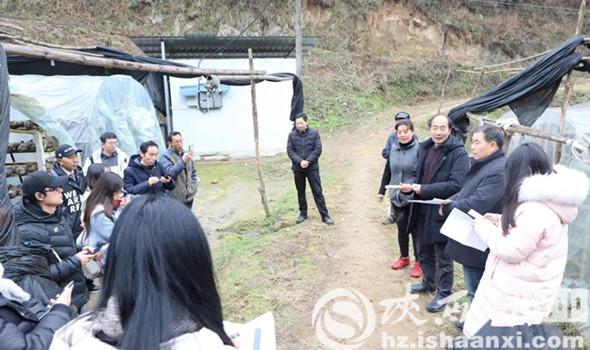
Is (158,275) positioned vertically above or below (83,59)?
below

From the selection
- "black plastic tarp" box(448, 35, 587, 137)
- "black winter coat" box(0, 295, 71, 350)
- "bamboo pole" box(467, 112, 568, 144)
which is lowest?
"black winter coat" box(0, 295, 71, 350)

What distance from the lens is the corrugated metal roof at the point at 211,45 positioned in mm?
10969

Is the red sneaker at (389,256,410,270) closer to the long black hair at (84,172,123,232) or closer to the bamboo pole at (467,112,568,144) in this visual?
the bamboo pole at (467,112,568,144)

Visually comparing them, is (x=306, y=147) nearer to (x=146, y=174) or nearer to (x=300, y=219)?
(x=300, y=219)

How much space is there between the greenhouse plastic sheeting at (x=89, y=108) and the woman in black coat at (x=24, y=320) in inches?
182

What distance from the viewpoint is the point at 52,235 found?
2.68 meters

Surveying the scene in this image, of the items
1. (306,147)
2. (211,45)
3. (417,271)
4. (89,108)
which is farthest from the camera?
(211,45)

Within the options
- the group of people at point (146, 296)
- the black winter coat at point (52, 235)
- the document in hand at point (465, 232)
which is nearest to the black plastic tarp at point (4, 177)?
the black winter coat at point (52, 235)

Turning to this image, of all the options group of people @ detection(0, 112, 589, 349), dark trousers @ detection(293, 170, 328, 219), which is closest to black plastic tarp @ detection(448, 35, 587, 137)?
group of people @ detection(0, 112, 589, 349)

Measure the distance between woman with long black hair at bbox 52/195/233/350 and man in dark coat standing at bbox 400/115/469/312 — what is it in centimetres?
256

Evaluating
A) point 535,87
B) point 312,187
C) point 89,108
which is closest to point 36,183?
point 312,187

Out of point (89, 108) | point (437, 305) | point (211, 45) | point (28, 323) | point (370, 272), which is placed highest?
point (211, 45)

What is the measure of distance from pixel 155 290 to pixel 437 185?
111 inches

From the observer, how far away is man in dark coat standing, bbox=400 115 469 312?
3295mm
